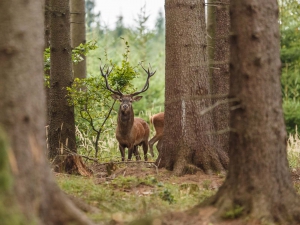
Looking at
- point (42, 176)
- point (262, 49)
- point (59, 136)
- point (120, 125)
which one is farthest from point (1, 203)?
point (120, 125)

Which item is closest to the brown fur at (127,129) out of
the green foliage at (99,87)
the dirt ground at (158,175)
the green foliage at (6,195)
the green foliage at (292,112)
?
the green foliage at (99,87)

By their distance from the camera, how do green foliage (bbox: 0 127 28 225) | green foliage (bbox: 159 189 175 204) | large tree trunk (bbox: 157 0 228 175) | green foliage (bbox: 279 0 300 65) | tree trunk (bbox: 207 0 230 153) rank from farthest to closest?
green foliage (bbox: 279 0 300 65), tree trunk (bbox: 207 0 230 153), large tree trunk (bbox: 157 0 228 175), green foliage (bbox: 159 189 175 204), green foliage (bbox: 0 127 28 225)

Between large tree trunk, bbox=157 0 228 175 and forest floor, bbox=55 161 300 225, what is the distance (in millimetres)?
302

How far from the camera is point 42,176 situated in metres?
5.76

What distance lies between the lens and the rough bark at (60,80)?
43.2 feet

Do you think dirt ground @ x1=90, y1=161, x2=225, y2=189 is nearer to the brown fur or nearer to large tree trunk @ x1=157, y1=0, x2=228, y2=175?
large tree trunk @ x1=157, y1=0, x2=228, y2=175

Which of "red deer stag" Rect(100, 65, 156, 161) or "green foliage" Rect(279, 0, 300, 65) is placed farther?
"green foliage" Rect(279, 0, 300, 65)

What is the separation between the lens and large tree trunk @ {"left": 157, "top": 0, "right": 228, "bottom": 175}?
11516mm

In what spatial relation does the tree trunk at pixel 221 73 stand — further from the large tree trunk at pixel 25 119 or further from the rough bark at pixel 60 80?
the large tree trunk at pixel 25 119

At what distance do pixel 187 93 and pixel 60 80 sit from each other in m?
2.98

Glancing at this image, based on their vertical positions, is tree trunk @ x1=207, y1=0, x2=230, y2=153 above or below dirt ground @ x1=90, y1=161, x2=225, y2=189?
above

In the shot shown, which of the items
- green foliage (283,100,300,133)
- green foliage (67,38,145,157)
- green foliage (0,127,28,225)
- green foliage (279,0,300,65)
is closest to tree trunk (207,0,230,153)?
green foliage (67,38,145,157)

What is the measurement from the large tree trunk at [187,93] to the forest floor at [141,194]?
0.30 meters

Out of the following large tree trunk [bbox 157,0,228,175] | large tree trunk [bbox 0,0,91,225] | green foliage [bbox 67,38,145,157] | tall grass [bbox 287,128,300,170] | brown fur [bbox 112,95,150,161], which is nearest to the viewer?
large tree trunk [bbox 0,0,91,225]
